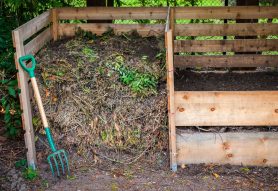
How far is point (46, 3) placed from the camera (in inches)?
275

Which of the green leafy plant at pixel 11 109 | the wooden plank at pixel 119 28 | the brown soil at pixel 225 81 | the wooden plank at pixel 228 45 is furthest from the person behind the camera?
the wooden plank at pixel 228 45

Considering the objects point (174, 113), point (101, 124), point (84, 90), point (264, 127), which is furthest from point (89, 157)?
point (264, 127)

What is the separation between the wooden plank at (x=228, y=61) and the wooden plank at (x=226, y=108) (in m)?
2.31

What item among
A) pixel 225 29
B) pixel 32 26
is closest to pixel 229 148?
pixel 225 29

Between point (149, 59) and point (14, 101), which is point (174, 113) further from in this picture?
point (14, 101)

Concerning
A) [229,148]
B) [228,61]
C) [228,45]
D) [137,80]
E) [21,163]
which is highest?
[228,45]

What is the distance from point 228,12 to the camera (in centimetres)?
679

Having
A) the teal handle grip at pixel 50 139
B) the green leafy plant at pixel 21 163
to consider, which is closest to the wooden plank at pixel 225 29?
the teal handle grip at pixel 50 139

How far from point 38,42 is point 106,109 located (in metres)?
1.34

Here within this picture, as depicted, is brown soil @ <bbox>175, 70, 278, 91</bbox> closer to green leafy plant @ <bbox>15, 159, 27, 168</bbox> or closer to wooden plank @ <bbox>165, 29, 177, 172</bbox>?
wooden plank @ <bbox>165, 29, 177, 172</bbox>

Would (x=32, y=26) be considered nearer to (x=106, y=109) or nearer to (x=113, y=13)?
(x=106, y=109)

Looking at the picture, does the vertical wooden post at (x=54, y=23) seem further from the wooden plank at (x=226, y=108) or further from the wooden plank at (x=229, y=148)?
the wooden plank at (x=229, y=148)

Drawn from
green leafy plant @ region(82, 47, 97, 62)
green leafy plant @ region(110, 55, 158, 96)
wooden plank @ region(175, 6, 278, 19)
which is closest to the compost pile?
green leafy plant @ region(110, 55, 158, 96)

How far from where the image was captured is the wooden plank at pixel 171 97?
4781mm
